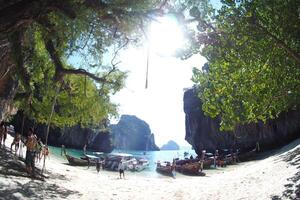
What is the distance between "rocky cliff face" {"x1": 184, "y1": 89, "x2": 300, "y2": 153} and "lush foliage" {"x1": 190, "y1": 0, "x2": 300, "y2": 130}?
33.4 meters

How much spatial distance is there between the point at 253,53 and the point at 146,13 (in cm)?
540

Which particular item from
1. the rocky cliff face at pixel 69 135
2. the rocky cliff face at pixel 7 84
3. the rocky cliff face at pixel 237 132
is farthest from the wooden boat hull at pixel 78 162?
the rocky cliff face at pixel 69 135

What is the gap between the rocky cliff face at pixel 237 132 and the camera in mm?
60406

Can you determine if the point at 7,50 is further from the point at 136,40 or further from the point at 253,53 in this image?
the point at 253,53

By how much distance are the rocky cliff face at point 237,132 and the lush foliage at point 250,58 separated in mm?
33389

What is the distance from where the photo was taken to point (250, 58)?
15438 mm

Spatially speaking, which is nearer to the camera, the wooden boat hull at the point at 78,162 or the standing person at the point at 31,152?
the standing person at the point at 31,152

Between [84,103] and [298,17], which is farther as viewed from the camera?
[84,103]

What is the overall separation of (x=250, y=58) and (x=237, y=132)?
61512 mm

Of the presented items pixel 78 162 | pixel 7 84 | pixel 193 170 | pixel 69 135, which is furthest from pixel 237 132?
pixel 7 84

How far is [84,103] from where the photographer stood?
83.1ft

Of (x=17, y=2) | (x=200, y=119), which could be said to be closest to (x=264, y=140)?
(x=200, y=119)

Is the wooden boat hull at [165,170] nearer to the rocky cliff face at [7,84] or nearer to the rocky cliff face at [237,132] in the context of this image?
the rocky cliff face at [237,132]

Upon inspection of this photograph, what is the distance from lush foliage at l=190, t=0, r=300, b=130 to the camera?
14086mm
